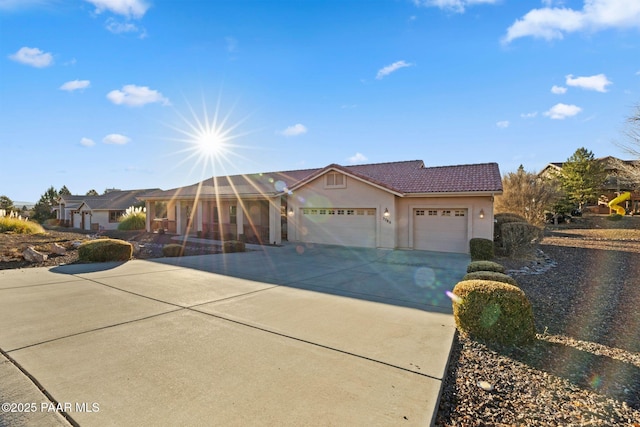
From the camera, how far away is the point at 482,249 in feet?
42.3

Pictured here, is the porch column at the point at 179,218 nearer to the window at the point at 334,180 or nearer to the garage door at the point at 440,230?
the window at the point at 334,180

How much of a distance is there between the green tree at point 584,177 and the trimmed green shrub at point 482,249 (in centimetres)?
2989

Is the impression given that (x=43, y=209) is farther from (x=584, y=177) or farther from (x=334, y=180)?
(x=584, y=177)

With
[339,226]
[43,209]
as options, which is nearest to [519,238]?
[339,226]

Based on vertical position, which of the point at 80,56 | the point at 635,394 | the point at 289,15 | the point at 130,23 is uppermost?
the point at 289,15

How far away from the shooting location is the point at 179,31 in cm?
1173

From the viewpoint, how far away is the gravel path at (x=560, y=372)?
3.10 metres

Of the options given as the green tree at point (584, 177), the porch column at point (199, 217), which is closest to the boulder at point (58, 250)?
the porch column at point (199, 217)

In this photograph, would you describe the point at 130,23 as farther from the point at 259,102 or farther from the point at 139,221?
the point at 139,221

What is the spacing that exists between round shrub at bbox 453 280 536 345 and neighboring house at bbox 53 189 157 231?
33.8m

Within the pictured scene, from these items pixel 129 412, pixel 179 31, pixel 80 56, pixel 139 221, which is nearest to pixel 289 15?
pixel 179 31

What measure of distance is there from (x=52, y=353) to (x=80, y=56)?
418 inches

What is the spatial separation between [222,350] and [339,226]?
43.4 feet

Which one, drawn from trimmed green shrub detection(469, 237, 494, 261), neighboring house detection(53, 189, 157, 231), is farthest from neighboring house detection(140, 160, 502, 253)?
neighboring house detection(53, 189, 157, 231)
